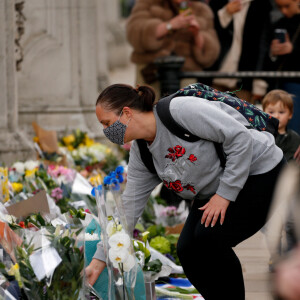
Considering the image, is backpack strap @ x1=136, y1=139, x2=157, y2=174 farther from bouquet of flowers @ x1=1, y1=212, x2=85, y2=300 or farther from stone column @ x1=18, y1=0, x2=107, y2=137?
stone column @ x1=18, y1=0, x2=107, y2=137

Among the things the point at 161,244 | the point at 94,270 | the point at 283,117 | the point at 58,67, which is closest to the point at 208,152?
the point at 94,270

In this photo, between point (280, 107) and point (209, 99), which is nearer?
point (209, 99)

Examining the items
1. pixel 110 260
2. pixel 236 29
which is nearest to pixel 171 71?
pixel 236 29

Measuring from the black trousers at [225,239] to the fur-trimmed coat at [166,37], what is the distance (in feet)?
15.4

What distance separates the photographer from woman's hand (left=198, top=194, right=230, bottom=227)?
3057 mm

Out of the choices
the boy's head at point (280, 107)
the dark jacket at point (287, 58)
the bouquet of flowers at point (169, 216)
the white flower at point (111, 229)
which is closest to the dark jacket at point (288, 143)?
the boy's head at point (280, 107)

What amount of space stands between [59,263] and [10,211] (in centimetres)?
97

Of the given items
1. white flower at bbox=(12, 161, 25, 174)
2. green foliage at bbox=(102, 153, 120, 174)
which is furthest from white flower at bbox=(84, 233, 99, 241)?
green foliage at bbox=(102, 153, 120, 174)

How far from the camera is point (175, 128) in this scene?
3086 mm

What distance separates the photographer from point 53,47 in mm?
8984

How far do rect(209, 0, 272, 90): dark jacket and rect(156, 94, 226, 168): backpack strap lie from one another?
181 inches

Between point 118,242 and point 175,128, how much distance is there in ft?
1.76

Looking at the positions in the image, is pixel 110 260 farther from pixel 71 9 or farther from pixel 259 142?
pixel 71 9

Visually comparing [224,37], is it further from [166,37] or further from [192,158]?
[192,158]
